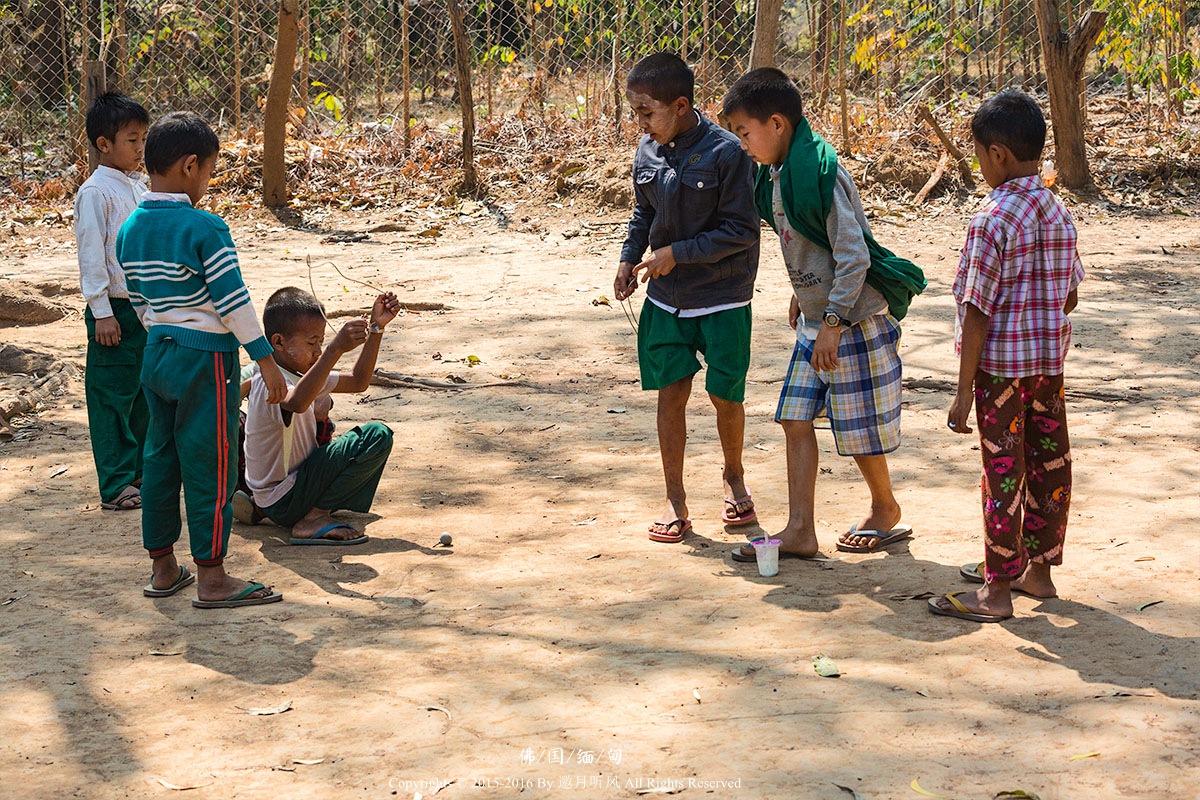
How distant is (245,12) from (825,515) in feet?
41.5

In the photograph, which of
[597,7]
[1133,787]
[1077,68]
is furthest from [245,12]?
[1133,787]

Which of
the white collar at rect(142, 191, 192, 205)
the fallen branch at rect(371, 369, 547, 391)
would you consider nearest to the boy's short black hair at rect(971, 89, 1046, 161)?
the white collar at rect(142, 191, 192, 205)

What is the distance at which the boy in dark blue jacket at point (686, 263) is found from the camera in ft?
13.1

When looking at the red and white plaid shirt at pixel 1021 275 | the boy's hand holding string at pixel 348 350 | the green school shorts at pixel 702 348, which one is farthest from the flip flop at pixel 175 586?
the red and white plaid shirt at pixel 1021 275

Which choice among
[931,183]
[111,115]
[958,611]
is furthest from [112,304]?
[931,183]

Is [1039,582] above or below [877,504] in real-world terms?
below

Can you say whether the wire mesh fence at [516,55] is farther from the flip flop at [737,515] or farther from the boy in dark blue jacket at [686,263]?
the flip flop at [737,515]

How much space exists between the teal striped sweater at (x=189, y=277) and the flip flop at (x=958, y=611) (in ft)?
6.73

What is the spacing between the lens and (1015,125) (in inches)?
124

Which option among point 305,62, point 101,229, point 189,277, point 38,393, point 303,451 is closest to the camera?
point 189,277

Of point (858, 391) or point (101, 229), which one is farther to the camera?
point (101, 229)

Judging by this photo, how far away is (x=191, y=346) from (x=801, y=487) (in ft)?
6.33

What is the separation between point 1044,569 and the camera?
345 centimetres

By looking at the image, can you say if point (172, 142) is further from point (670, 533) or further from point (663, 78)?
point (670, 533)
